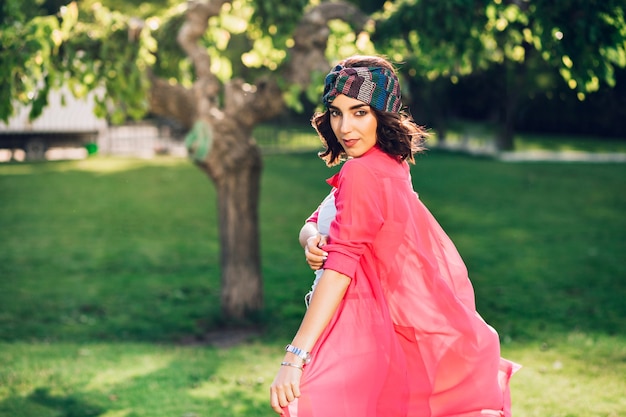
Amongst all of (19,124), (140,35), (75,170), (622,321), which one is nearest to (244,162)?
(140,35)

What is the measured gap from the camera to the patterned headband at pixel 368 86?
9.21 feet

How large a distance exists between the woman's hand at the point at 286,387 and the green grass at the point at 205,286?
10.5ft

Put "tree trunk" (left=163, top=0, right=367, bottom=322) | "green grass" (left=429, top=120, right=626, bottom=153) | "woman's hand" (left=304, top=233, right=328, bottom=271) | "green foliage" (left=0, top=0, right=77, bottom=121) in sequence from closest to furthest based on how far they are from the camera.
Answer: "woman's hand" (left=304, top=233, right=328, bottom=271), "green foliage" (left=0, top=0, right=77, bottom=121), "tree trunk" (left=163, top=0, right=367, bottom=322), "green grass" (left=429, top=120, right=626, bottom=153)

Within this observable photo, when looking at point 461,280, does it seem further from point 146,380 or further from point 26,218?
point 26,218

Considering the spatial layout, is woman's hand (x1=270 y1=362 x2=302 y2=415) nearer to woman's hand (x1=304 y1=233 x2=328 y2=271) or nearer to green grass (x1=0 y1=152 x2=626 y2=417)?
woman's hand (x1=304 y1=233 x2=328 y2=271)

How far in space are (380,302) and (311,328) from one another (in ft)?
0.90

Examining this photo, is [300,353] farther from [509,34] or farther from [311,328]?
[509,34]

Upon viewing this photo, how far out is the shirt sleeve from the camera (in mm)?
2676

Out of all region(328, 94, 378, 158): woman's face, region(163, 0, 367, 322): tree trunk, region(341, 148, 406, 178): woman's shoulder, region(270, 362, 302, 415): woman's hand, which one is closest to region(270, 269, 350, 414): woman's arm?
region(270, 362, 302, 415): woman's hand

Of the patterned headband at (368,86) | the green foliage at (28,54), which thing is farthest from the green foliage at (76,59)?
the patterned headband at (368,86)

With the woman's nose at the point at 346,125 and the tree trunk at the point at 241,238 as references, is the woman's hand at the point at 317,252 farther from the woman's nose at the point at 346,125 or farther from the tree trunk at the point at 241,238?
the tree trunk at the point at 241,238

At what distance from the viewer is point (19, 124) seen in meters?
29.5

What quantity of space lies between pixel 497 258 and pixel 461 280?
386 inches

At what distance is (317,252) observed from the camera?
2.79m
